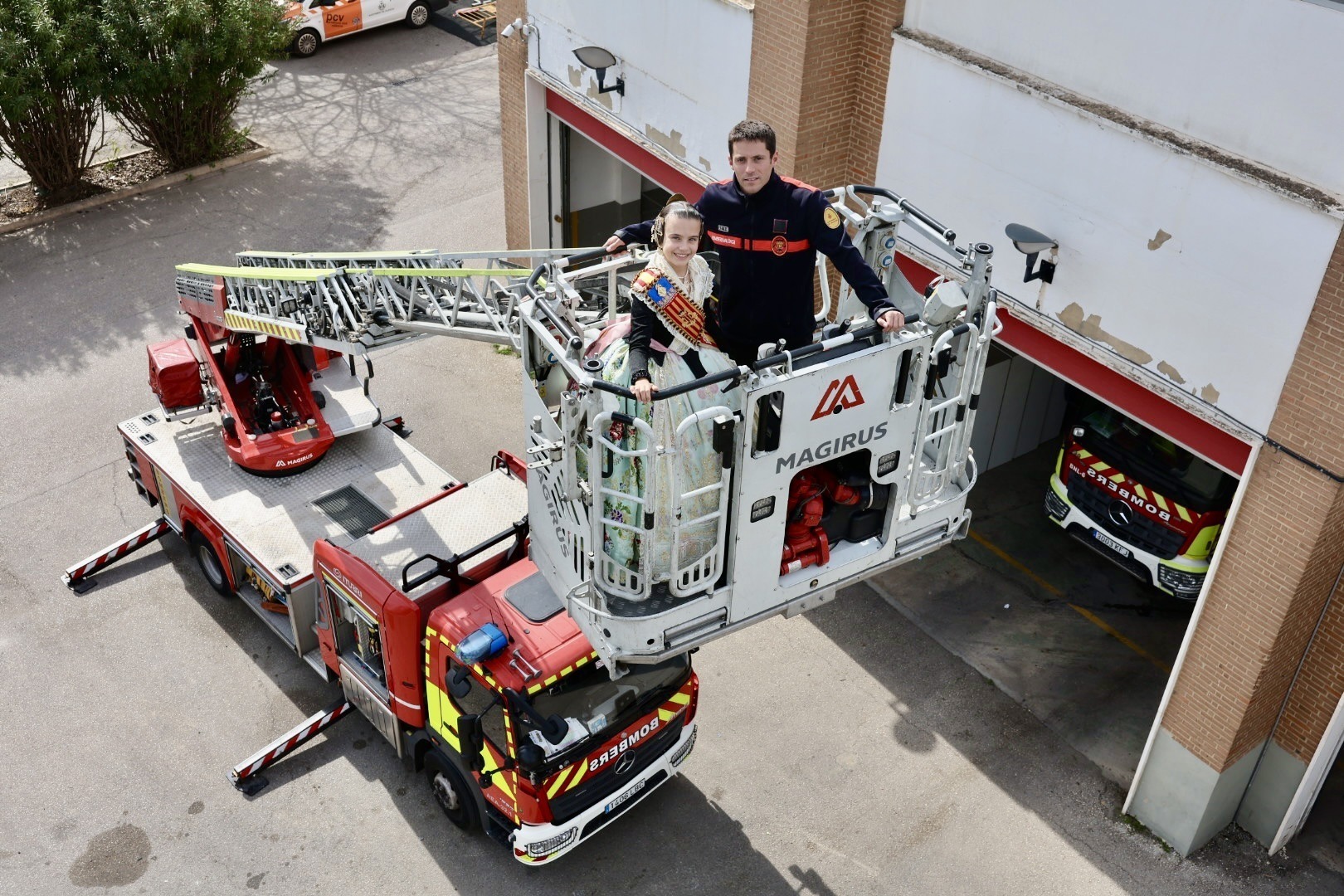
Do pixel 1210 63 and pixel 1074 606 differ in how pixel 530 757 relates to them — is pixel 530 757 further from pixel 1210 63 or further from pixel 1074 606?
pixel 1074 606

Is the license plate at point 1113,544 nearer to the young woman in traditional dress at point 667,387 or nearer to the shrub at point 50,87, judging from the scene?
the young woman in traditional dress at point 667,387

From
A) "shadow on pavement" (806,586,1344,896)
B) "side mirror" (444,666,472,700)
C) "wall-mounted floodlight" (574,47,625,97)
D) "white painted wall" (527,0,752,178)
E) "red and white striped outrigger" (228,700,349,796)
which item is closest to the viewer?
"side mirror" (444,666,472,700)

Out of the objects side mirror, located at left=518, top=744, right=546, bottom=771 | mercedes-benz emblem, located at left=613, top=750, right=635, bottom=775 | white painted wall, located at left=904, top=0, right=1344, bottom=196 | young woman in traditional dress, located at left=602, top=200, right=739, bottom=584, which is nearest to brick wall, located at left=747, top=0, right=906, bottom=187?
white painted wall, located at left=904, top=0, right=1344, bottom=196

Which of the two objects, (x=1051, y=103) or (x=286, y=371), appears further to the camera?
(x=286, y=371)

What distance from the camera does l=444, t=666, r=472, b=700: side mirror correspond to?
915 cm

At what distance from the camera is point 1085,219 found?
395 inches

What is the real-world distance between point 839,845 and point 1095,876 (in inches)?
84.0

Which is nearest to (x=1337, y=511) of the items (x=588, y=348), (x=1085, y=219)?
Result: (x=1085, y=219)

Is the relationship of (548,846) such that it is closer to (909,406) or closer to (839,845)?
(839,845)

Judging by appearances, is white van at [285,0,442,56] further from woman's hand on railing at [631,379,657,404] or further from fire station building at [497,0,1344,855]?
woman's hand on railing at [631,379,657,404]

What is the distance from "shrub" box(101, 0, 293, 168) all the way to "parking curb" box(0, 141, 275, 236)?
249mm

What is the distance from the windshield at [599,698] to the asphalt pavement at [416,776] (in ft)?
5.66

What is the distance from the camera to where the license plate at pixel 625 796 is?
991cm

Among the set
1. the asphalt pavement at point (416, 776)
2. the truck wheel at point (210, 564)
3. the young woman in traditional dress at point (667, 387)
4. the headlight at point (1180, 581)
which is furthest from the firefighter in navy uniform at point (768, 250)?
the truck wheel at point (210, 564)
